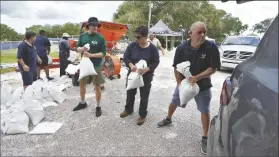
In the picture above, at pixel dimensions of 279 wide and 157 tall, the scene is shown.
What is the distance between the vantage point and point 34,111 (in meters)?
4.17

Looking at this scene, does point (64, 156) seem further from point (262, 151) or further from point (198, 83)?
point (262, 151)

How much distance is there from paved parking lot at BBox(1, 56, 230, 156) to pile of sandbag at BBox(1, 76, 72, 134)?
162mm

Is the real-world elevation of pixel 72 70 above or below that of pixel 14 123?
above

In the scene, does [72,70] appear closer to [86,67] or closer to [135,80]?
[86,67]

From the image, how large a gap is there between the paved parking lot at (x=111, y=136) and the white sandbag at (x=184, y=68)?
1033mm

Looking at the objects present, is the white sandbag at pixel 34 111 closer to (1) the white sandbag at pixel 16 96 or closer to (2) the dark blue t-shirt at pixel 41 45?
(1) the white sandbag at pixel 16 96

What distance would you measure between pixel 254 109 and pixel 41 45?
24.8 ft

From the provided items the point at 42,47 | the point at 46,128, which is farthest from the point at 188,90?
the point at 42,47

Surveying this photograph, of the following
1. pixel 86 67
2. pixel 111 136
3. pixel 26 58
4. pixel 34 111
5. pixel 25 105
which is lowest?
pixel 111 136

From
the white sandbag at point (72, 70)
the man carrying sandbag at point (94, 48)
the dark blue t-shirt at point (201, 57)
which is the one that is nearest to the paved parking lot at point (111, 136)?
the man carrying sandbag at point (94, 48)

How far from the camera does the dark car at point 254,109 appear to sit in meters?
1.15

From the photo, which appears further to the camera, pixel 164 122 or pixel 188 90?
pixel 164 122

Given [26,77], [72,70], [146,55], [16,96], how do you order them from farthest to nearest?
[72,70]
[26,77]
[16,96]
[146,55]

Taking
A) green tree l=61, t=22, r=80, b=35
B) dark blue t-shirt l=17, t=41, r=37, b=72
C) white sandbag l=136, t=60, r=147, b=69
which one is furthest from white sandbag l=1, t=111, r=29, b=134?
green tree l=61, t=22, r=80, b=35
